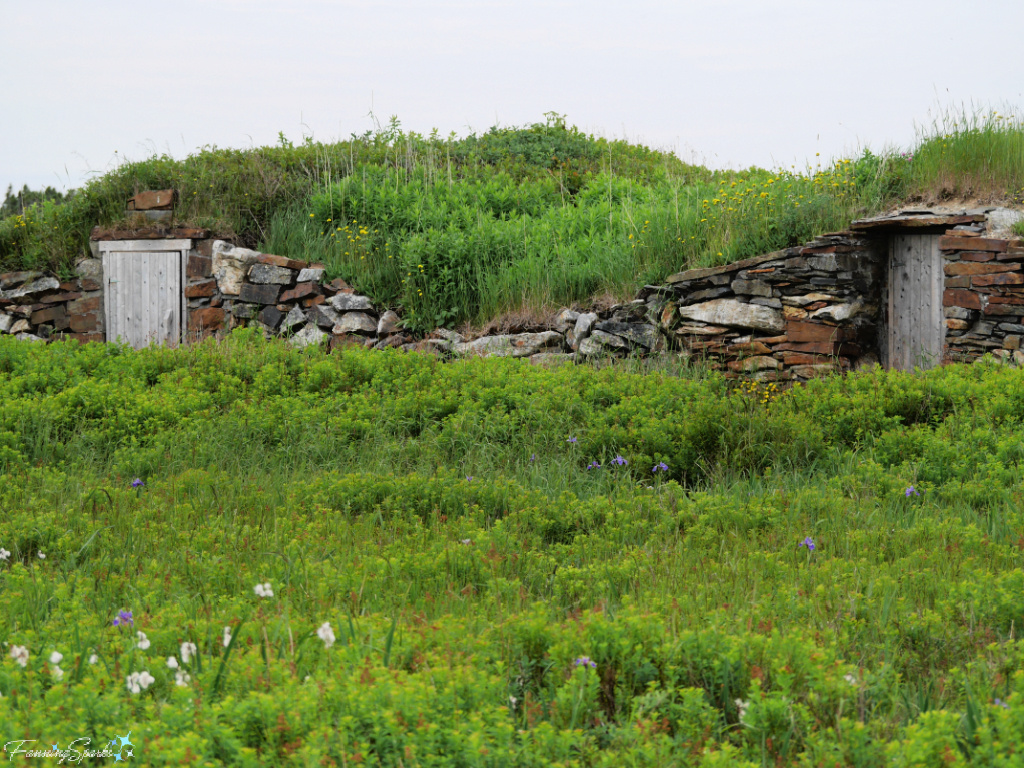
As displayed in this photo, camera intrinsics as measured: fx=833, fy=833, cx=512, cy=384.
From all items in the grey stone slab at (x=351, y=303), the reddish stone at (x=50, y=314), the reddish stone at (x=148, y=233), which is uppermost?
the reddish stone at (x=148, y=233)

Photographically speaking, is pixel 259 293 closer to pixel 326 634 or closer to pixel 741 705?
pixel 326 634

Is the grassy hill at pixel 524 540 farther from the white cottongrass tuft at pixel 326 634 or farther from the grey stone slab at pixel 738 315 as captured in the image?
the grey stone slab at pixel 738 315

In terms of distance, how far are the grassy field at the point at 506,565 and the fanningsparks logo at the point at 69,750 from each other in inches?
1.1

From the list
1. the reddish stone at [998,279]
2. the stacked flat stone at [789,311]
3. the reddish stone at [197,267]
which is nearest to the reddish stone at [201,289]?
the reddish stone at [197,267]

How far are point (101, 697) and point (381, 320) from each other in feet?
31.4

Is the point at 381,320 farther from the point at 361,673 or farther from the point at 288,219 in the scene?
the point at 361,673

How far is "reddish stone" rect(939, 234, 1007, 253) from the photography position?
888 centimetres

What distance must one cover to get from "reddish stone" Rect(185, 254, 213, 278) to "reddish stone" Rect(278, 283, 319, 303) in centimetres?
174

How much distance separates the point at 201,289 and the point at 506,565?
10.7 m

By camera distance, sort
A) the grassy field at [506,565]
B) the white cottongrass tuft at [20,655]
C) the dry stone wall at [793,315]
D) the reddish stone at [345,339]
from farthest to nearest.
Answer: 1. the reddish stone at [345,339]
2. the dry stone wall at [793,315]
3. the white cottongrass tuft at [20,655]
4. the grassy field at [506,565]

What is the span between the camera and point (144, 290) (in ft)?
45.5

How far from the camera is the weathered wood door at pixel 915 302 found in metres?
9.41

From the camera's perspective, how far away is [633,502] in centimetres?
550

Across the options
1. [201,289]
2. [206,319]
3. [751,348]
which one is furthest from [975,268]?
[201,289]
